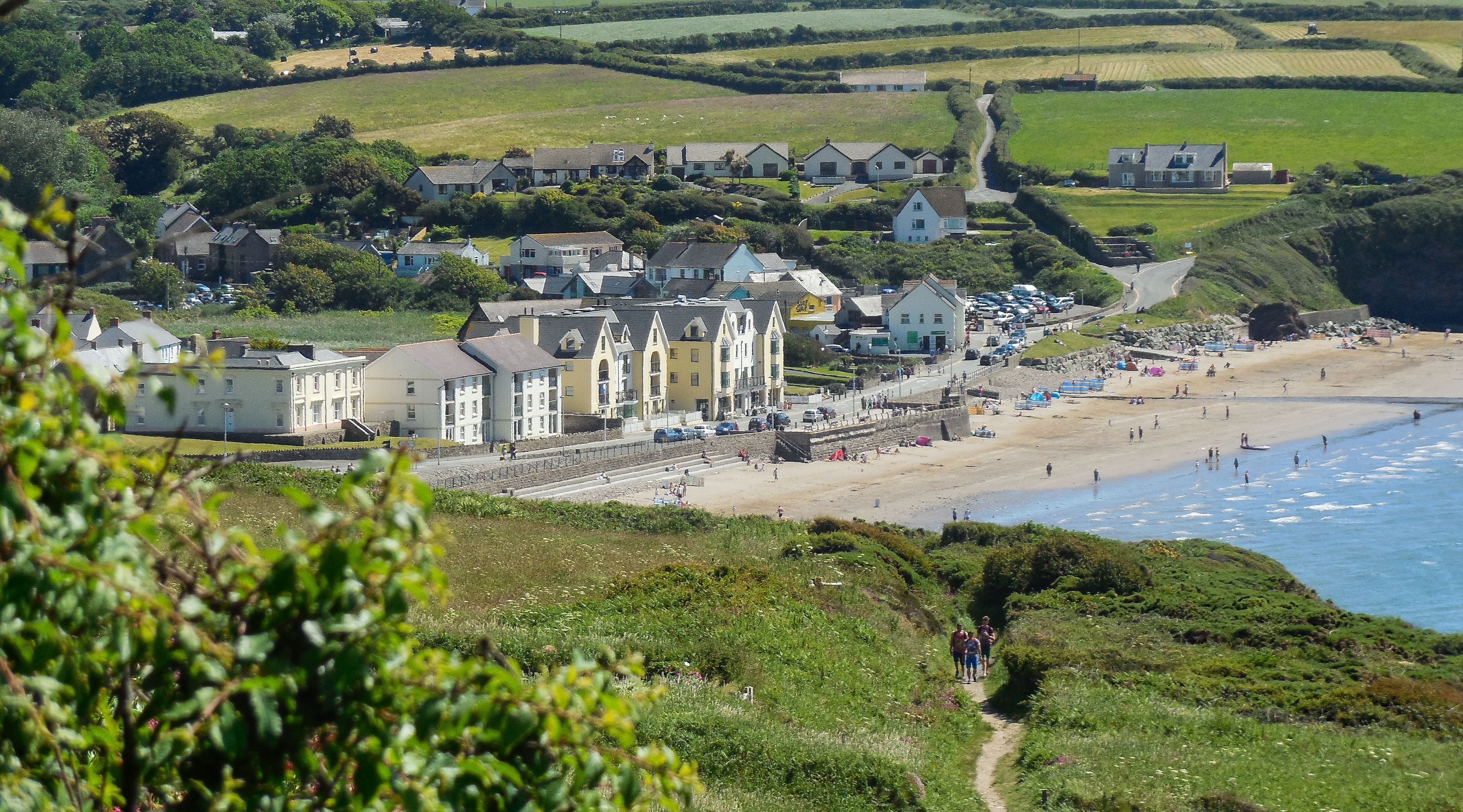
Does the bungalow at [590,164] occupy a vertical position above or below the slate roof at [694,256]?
above

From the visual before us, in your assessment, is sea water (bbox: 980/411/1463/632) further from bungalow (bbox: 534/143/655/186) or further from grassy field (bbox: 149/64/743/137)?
grassy field (bbox: 149/64/743/137)

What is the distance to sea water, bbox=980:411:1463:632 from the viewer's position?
3862 centimetres

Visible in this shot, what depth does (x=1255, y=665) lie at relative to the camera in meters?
22.8

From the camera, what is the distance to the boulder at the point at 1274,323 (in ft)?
307

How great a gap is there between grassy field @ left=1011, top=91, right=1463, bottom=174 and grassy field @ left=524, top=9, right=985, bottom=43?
43.8 m

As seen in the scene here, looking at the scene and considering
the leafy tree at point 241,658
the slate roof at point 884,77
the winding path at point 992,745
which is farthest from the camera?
the slate roof at point 884,77

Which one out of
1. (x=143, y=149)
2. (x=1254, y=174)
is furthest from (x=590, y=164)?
(x=1254, y=174)

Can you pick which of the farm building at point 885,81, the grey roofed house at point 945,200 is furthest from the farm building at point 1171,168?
the farm building at point 885,81

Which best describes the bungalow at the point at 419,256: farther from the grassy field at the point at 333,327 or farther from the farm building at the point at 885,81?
the farm building at the point at 885,81

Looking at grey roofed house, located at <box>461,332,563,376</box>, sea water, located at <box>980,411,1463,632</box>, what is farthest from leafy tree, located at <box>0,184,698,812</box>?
grey roofed house, located at <box>461,332,563,376</box>

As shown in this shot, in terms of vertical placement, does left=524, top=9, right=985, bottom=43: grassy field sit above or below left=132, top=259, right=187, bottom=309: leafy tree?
above

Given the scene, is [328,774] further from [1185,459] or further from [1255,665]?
[1185,459]

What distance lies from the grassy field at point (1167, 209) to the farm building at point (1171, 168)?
5.40ft

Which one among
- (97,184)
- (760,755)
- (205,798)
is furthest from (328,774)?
(97,184)
